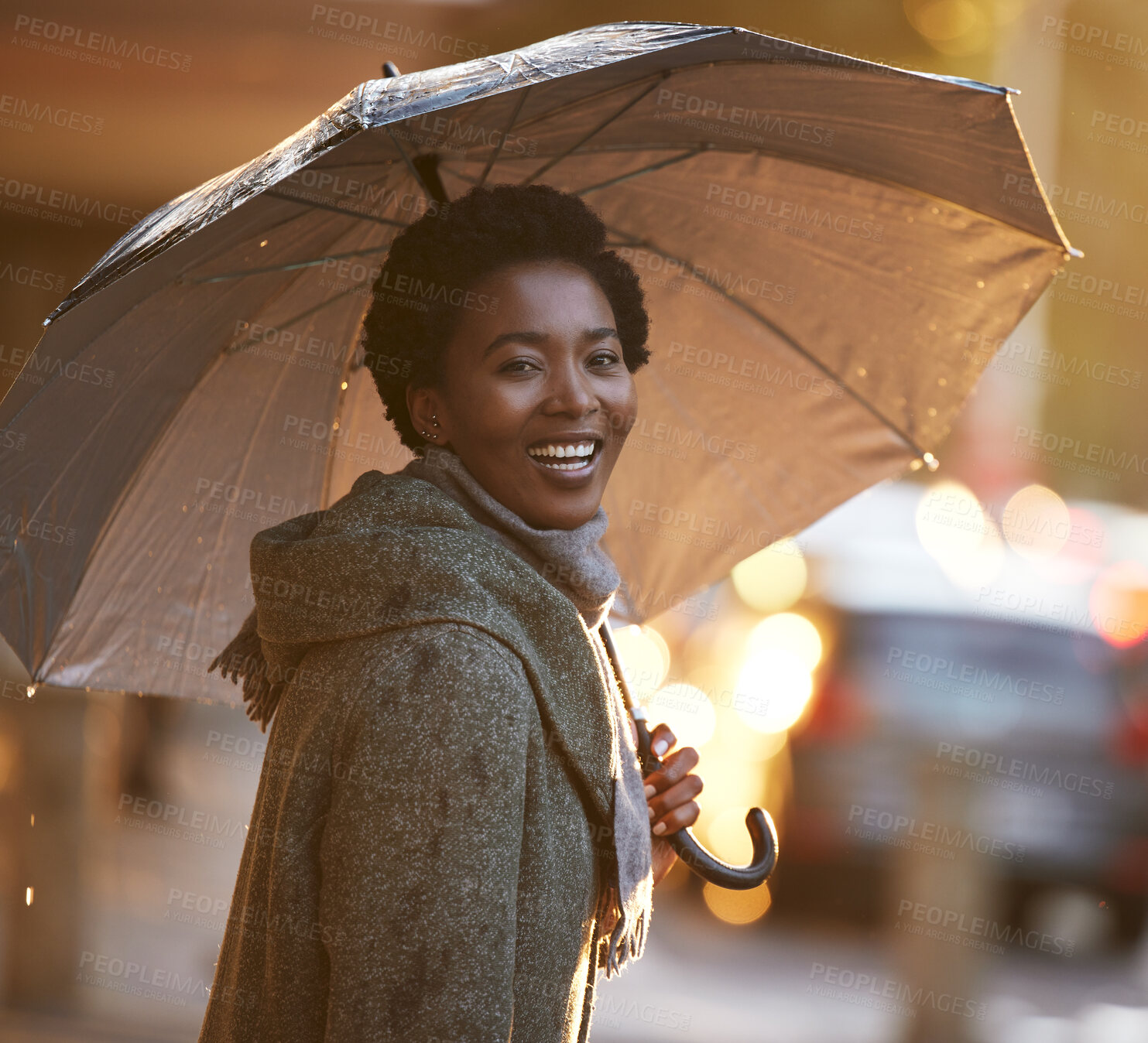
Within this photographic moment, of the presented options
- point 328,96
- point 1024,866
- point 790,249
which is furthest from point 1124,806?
point 328,96

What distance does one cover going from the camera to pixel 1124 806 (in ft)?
19.6

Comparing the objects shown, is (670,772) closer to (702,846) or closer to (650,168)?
(702,846)

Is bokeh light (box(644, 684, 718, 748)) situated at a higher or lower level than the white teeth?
higher

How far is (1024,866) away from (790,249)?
434 centimetres

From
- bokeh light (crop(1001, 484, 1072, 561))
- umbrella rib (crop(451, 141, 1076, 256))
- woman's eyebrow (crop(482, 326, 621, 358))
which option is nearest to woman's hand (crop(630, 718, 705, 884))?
woman's eyebrow (crop(482, 326, 621, 358))

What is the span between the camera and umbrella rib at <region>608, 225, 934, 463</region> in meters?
2.77

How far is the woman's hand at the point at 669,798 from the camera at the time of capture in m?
2.11

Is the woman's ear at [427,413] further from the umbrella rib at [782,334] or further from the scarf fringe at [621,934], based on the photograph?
the umbrella rib at [782,334]

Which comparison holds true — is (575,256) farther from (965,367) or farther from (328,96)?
(328,96)

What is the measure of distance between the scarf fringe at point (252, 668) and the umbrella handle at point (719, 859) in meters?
0.67

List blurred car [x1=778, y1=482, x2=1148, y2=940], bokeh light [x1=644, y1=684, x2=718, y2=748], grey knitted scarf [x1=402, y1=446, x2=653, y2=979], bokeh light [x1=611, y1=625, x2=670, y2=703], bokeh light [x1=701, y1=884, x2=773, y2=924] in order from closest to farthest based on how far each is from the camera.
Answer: grey knitted scarf [x1=402, y1=446, x2=653, y2=979] → blurred car [x1=778, y1=482, x2=1148, y2=940] → bokeh light [x1=701, y1=884, x2=773, y2=924] → bokeh light [x1=644, y1=684, x2=718, y2=748] → bokeh light [x1=611, y1=625, x2=670, y2=703]

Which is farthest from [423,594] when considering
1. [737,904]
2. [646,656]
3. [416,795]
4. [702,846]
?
[646,656]

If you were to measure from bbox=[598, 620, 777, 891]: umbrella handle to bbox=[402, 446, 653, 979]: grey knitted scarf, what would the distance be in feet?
0.82

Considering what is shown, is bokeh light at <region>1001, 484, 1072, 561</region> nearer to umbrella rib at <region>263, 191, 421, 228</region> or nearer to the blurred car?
the blurred car
